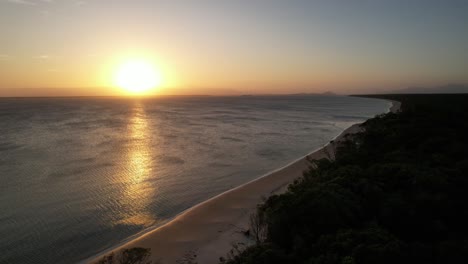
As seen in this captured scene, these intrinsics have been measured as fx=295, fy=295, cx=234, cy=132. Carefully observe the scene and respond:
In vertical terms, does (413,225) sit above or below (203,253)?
above

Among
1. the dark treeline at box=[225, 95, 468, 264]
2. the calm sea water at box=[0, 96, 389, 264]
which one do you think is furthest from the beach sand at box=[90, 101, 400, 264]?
the dark treeline at box=[225, 95, 468, 264]

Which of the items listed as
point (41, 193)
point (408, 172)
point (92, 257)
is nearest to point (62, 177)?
point (41, 193)

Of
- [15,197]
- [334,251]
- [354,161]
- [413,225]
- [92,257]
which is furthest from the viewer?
[15,197]

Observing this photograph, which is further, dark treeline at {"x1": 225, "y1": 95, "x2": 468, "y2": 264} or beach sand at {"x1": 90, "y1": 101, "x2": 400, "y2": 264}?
beach sand at {"x1": 90, "y1": 101, "x2": 400, "y2": 264}

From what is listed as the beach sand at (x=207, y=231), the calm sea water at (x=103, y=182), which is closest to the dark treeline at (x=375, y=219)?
the beach sand at (x=207, y=231)

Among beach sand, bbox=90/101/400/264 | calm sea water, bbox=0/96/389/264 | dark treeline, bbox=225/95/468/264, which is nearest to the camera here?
dark treeline, bbox=225/95/468/264

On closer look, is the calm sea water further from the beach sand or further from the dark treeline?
the dark treeline

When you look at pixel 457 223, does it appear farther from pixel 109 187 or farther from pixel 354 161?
pixel 109 187

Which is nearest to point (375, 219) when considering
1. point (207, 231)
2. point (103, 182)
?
point (207, 231)

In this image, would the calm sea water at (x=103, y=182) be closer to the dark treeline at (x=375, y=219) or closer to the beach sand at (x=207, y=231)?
the beach sand at (x=207, y=231)
